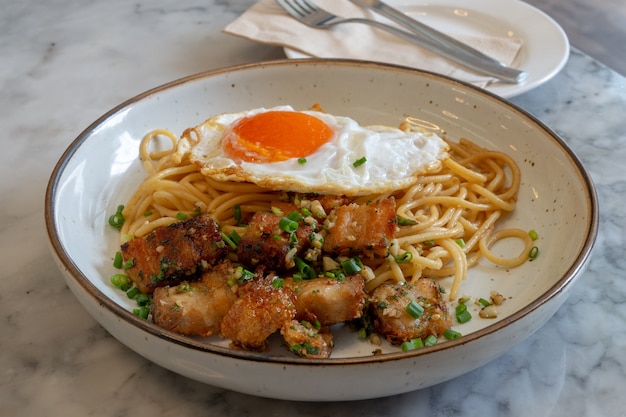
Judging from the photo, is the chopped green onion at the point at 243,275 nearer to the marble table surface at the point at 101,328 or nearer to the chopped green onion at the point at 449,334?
the marble table surface at the point at 101,328

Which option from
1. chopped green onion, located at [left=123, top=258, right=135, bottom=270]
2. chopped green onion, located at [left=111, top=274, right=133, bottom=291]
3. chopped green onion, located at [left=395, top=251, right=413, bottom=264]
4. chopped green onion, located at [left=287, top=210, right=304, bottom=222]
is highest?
chopped green onion, located at [left=287, top=210, right=304, bottom=222]

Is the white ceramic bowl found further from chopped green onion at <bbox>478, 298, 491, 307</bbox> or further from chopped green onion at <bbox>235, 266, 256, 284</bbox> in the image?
chopped green onion at <bbox>235, 266, 256, 284</bbox>

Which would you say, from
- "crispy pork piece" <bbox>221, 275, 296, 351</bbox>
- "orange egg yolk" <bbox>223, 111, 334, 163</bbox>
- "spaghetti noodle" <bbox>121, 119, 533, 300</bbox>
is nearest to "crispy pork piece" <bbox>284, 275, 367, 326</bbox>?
"crispy pork piece" <bbox>221, 275, 296, 351</bbox>

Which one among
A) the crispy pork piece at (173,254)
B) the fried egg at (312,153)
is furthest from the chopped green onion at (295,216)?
the crispy pork piece at (173,254)

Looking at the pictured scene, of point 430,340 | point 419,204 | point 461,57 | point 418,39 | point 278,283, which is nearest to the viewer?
point 430,340

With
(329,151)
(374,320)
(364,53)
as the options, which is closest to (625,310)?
(374,320)

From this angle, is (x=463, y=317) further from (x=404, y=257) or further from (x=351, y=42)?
(x=351, y=42)

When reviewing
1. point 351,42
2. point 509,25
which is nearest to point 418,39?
point 351,42
